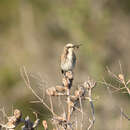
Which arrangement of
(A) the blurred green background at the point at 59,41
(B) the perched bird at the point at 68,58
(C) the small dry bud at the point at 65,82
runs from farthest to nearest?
(A) the blurred green background at the point at 59,41 → (B) the perched bird at the point at 68,58 → (C) the small dry bud at the point at 65,82

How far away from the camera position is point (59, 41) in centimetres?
1688

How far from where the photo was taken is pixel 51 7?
16875mm

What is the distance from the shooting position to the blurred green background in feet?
46.7

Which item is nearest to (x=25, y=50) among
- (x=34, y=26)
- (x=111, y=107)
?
(x=34, y=26)

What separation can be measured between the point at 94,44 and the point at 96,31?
0.65 metres

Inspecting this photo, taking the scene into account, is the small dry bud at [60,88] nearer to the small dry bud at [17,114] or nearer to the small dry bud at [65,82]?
the small dry bud at [65,82]

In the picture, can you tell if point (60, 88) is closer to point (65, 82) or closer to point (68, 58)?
point (65, 82)

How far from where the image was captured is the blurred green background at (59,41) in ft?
46.7

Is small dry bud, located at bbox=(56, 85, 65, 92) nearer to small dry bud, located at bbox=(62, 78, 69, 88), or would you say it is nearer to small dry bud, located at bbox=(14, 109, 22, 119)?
small dry bud, located at bbox=(62, 78, 69, 88)

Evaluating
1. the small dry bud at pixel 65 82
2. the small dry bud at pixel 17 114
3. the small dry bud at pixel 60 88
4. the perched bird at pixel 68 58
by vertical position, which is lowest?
the small dry bud at pixel 17 114

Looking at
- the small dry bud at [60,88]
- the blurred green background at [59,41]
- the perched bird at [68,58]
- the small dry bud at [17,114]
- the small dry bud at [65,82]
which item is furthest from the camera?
the blurred green background at [59,41]

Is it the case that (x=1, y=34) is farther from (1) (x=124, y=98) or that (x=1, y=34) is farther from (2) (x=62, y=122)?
(2) (x=62, y=122)

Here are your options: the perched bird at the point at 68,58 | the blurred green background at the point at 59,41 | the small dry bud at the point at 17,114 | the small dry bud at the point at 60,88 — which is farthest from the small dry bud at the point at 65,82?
the blurred green background at the point at 59,41

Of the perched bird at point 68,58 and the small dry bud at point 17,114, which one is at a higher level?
the perched bird at point 68,58
